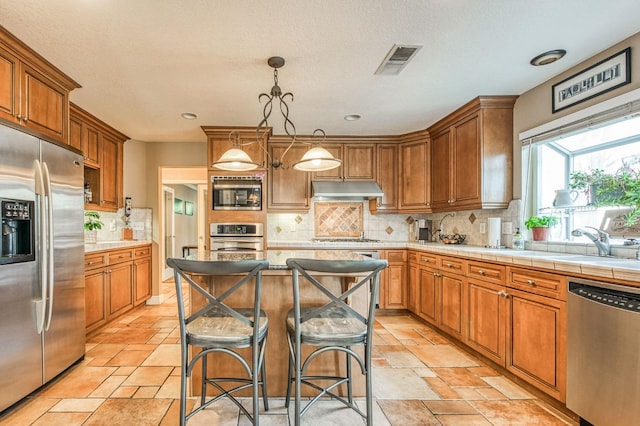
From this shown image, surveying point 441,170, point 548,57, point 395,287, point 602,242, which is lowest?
point 395,287

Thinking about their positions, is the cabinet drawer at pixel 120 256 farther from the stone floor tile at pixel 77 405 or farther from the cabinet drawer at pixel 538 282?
the cabinet drawer at pixel 538 282

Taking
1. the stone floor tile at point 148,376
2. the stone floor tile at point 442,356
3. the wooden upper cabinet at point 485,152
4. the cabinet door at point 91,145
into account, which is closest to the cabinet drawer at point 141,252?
the cabinet door at point 91,145

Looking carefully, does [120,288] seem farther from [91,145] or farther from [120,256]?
[91,145]

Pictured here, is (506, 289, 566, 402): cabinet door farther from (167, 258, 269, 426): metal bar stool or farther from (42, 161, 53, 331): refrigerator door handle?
(42, 161, 53, 331): refrigerator door handle

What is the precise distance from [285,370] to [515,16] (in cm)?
261

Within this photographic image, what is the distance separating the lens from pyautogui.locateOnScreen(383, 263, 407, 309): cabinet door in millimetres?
4105

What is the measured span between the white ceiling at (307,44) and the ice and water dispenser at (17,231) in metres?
1.11

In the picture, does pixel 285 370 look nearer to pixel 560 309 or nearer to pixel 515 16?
pixel 560 309

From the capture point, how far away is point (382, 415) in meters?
1.99

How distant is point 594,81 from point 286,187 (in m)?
3.34

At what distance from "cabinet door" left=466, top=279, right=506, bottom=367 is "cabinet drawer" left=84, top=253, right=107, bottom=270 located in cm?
358

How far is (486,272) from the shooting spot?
8.64 ft

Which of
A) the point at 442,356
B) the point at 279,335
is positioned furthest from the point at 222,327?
the point at 442,356

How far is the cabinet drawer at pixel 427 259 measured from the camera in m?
3.51
